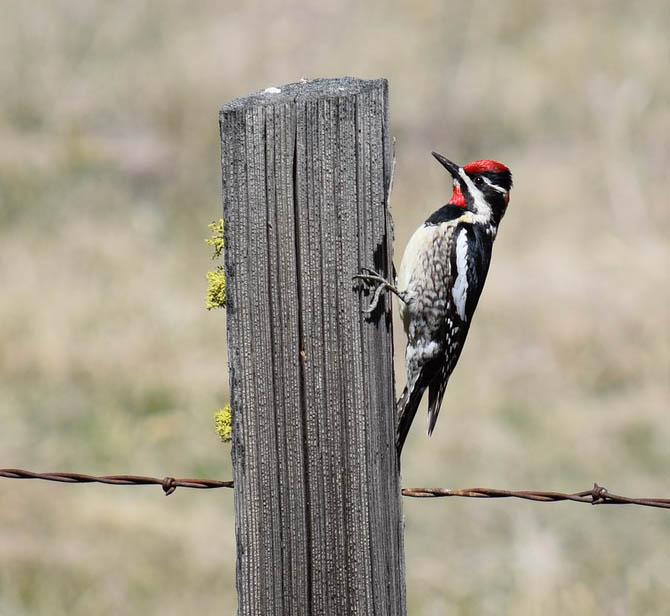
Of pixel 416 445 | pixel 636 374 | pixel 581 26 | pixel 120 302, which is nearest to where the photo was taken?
pixel 416 445

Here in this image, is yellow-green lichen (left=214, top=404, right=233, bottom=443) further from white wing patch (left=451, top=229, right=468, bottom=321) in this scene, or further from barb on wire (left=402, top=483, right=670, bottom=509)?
white wing patch (left=451, top=229, right=468, bottom=321)

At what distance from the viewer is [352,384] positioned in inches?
88.7

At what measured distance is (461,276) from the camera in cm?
412

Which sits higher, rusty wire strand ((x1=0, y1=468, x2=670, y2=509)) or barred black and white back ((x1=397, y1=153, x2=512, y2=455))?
barred black and white back ((x1=397, y1=153, x2=512, y2=455))

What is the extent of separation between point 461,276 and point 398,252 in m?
5.54

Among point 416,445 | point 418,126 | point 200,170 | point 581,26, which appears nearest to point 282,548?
point 416,445

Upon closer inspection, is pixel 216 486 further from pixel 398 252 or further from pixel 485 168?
pixel 398 252

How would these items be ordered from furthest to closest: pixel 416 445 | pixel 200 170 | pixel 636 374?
pixel 200 170 < pixel 636 374 < pixel 416 445

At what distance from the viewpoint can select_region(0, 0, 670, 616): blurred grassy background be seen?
19.5 ft

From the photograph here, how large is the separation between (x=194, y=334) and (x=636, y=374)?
10.7ft

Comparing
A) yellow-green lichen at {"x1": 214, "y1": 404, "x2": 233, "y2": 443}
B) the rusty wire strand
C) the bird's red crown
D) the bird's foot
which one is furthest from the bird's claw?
the bird's red crown

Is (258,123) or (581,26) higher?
(581,26)

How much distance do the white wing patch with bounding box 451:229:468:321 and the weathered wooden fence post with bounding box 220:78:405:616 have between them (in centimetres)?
182

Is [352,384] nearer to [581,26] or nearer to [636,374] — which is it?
[636,374]
